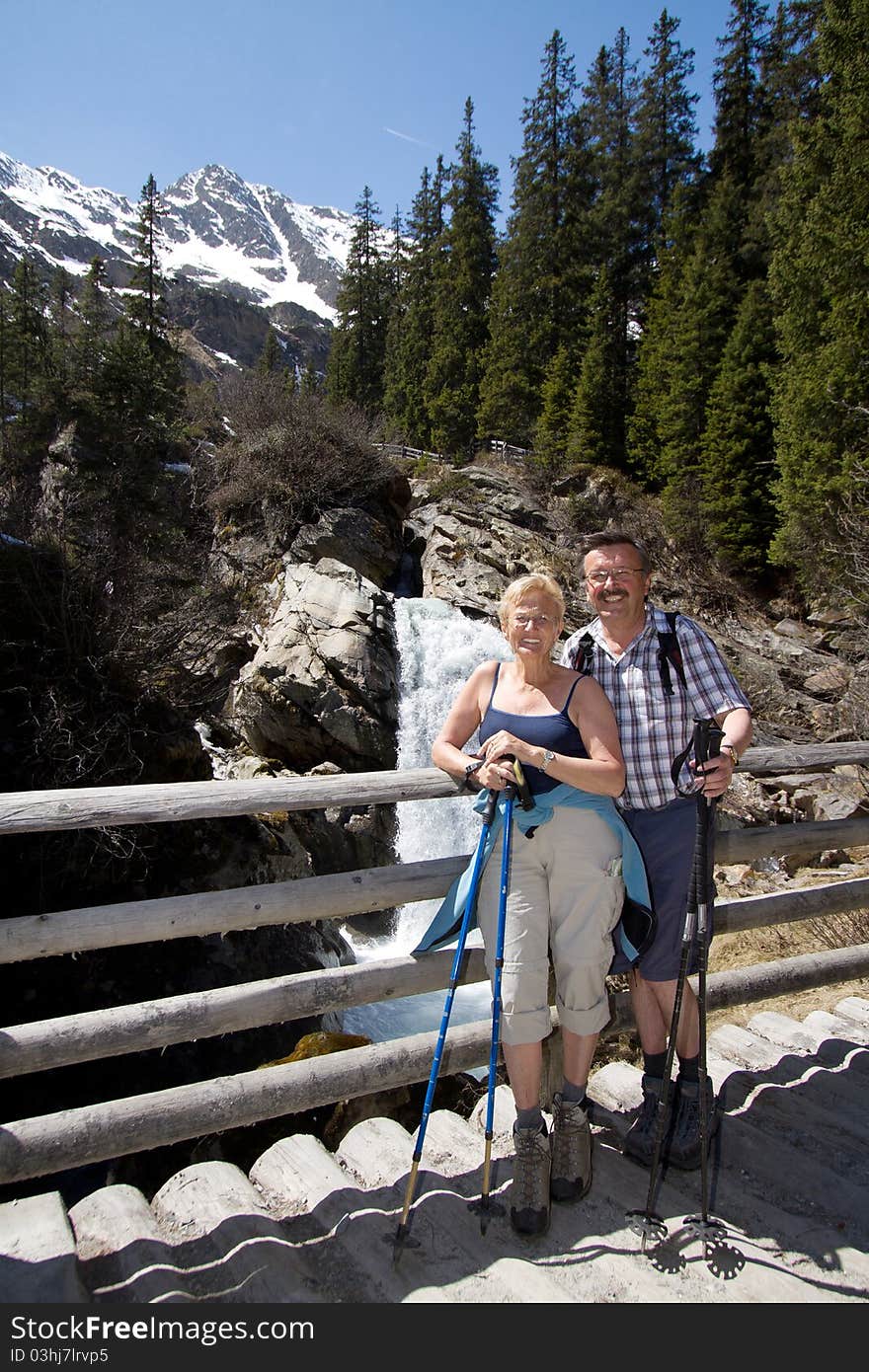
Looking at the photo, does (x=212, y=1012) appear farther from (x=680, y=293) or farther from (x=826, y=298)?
(x=680, y=293)

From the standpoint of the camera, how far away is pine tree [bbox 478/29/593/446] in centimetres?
3141

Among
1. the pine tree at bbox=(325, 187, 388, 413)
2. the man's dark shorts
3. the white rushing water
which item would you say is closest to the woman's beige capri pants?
the man's dark shorts

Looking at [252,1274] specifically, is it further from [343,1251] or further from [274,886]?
[274,886]

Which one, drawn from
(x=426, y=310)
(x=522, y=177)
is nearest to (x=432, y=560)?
(x=522, y=177)

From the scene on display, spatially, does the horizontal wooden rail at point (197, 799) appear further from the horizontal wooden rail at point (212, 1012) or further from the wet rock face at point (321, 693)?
the wet rock face at point (321, 693)

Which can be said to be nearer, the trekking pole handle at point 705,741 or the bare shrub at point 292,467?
the trekking pole handle at point 705,741

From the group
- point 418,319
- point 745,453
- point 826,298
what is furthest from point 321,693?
point 418,319

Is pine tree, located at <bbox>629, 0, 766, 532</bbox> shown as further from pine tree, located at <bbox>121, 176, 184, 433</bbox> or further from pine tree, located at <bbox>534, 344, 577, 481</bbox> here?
pine tree, located at <bbox>121, 176, 184, 433</bbox>

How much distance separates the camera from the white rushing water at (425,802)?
354 inches

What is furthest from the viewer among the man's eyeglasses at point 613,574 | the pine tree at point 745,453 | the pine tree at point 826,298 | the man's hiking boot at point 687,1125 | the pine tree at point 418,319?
the pine tree at point 418,319

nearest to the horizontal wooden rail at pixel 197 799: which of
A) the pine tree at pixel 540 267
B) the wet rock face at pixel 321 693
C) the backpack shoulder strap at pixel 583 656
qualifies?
the backpack shoulder strap at pixel 583 656

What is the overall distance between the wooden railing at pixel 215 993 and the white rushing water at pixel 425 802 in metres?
6.04

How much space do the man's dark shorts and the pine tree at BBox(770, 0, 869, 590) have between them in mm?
13169

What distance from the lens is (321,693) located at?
13.3 metres
